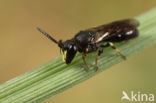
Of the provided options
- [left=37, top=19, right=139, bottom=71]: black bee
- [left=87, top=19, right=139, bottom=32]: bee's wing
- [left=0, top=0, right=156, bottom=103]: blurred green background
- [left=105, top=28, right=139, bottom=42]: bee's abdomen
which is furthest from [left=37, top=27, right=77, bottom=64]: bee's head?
[left=0, top=0, right=156, bottom=103]: blurred green background

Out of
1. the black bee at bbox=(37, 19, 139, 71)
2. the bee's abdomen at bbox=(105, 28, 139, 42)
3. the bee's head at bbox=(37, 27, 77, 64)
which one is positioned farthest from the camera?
the bee's abdomen at bbox=(105, 28, 139, 42)

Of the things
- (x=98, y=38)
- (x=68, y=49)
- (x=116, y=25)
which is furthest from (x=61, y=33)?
(x=68, y=49)

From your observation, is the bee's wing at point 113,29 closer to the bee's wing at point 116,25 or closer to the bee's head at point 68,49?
the bee's wing at point 116,25

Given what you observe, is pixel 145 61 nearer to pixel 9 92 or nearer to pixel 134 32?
pixel 134 32

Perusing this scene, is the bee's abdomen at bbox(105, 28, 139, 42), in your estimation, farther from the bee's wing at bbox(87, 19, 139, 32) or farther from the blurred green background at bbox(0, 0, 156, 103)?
the blurred green background at bbox(0, 0, 156, 103)

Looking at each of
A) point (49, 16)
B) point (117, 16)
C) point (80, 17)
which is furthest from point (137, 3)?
point (49, 16)

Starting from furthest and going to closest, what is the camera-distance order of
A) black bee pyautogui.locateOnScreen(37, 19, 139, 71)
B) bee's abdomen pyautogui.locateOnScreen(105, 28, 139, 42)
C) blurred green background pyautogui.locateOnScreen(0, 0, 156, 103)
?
blurred green background pyautogui.locateOnScreen(0, 0, 156, 103), bee's abdomen pyautogui.locateOnScreen(105, 28, 139, 42), black bee pyautogui.locateOnScreen(37, 19, 139, 71)

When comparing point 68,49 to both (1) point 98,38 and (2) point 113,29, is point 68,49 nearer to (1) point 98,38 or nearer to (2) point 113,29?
(1) point 98,38

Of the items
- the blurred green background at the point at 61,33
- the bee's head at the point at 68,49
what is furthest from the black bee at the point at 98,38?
the blurred green background at the point at 61,33
